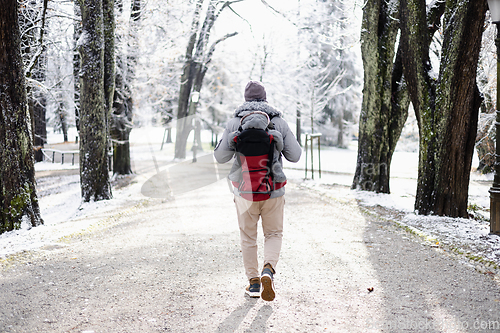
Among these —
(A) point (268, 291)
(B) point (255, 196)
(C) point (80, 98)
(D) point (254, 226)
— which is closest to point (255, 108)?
(B) point (255, 196)

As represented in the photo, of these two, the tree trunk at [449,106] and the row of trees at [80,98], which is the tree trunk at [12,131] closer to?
the row of trees at [80,98]

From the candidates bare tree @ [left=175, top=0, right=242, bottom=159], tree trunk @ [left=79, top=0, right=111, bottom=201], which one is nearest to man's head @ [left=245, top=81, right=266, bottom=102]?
tree trunk @ [left=79, top=0, right=111, bottom=201]

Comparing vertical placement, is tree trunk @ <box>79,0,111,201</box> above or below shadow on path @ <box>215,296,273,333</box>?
above

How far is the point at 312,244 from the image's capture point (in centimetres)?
627

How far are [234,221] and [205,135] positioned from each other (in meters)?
54.4

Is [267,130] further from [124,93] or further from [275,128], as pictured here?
[124,93]

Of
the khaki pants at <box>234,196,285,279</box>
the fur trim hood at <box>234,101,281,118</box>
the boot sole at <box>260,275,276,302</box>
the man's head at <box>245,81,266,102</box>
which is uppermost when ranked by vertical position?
the man's head at <box>245,81,266,102</box>

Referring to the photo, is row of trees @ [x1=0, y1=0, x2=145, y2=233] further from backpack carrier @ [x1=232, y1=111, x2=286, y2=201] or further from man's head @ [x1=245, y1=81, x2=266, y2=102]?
backpack carrier @ [x1=232, y1=111, x2=286, y2=201]

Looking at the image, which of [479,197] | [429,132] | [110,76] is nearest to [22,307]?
[429,132]

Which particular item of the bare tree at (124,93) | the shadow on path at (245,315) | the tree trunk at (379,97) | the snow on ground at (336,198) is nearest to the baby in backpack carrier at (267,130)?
the shadow on path at (245,315)

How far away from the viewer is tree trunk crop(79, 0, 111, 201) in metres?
10.1

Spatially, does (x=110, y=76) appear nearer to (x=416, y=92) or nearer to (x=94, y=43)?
(x=94, y=43)

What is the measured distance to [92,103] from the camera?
10.3m

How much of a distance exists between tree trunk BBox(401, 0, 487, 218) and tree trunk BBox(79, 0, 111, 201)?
23.7ft
